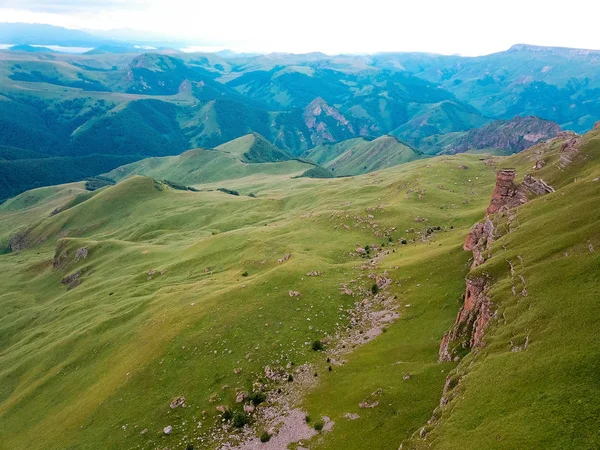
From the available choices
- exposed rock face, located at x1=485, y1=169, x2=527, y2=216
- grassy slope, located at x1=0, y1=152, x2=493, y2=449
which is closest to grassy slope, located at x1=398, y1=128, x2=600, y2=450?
grassy slope, located at x1=0, y1=152, x2=493, y2=449

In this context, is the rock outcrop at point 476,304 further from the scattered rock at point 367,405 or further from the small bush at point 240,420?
the small bush at point 240,420

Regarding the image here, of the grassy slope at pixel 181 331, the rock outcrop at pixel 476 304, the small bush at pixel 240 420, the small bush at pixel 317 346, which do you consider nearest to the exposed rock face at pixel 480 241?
the rock outcrop at pixel 476 304

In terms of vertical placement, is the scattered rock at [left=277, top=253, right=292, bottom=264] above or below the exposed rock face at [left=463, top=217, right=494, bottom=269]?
below

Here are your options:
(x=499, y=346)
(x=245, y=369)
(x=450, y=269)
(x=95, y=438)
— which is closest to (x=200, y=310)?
(x=245, y=369)

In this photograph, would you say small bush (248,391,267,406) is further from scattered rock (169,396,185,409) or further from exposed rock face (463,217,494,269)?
exposed rock face (463,217,494,269)

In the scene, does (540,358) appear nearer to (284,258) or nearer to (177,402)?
(177,402)

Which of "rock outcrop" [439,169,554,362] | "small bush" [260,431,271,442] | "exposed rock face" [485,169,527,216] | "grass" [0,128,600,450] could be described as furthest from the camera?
"exposed rock face" [485,169,527,216]

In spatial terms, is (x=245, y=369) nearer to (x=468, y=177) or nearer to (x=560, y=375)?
(x=560, y=375)
